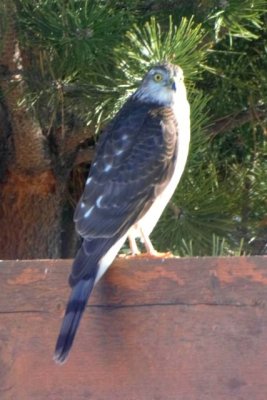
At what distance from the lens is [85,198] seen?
7.97 ft

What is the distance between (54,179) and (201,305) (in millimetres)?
1662

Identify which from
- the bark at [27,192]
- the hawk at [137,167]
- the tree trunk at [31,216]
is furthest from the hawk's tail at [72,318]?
the tree trunk at [31,216]

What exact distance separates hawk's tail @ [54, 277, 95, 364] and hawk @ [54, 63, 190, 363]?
0.26 meters

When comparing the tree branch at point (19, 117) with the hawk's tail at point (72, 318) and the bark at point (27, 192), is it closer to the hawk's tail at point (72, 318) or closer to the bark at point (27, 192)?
the bark at point (27, 192)

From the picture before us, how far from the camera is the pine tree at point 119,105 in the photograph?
2.75 m

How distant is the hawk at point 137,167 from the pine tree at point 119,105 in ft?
0.25

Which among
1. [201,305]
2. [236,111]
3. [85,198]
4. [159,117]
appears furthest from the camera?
[236,111]

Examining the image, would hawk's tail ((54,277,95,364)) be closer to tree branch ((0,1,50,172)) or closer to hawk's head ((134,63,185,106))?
hawk's head ((134,63,185,106))

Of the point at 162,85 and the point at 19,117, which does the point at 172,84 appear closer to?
the point at 162,85

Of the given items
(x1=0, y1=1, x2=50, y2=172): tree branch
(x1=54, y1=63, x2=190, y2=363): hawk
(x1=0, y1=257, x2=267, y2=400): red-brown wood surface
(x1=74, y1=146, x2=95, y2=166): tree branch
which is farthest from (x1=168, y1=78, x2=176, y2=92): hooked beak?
(x1=0, y1=257, x2=267, y2=400): red-brown wood surface

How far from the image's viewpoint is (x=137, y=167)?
2553 millimetres

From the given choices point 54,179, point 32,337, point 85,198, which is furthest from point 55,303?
point 54,179

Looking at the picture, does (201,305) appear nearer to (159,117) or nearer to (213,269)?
(213,269)

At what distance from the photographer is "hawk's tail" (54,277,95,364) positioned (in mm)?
1670
